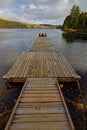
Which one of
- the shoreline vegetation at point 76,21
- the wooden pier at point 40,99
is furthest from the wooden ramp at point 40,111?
the shoreline vegetation at point 76,21

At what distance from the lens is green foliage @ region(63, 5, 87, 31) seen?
90.6 m

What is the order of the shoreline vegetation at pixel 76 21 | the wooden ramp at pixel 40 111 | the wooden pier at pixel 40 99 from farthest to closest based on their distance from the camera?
the shoreline vegetation at pixel 76 21 < the wooden pier at pixel 40 99 < the wooden ramp at pixel 40 111

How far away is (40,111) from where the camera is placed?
23.2 ft

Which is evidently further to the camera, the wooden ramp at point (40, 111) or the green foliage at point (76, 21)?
the green foliage at point (76, 21)

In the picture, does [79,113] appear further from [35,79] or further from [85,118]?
[35,79]

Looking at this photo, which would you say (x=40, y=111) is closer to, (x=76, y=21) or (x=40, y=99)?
(x=40, y=99)

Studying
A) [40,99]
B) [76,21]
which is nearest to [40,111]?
[40,99]

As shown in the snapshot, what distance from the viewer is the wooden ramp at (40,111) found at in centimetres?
612

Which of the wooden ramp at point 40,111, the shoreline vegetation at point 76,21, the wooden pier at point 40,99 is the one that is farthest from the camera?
the shoreline vegetation at point 76,21

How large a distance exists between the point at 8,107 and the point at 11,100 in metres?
Answer: 0.94

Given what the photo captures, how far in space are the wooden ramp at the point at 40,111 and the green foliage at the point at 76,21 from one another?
85084 millimetres

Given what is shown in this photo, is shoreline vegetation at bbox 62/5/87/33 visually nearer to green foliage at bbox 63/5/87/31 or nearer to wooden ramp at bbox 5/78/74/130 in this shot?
green foliage at bbox 63/5/87/31

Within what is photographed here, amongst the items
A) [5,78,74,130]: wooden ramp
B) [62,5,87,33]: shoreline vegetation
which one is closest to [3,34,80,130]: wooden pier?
[5,78,74,130]: wooden ramp

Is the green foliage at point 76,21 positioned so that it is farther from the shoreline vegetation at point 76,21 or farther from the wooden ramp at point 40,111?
the wooden ramp at point 40,111
